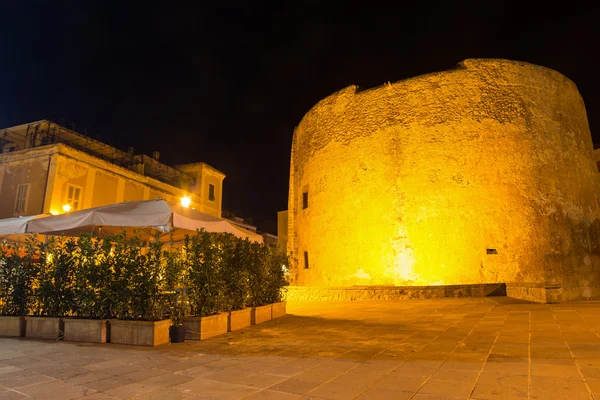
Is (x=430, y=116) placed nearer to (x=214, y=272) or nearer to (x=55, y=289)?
(x=214, y=272)

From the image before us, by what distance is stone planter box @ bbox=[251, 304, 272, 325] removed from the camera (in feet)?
21.7

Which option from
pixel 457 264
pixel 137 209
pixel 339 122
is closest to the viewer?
pixel 137 209

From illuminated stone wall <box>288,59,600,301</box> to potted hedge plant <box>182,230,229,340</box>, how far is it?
27.6 feet

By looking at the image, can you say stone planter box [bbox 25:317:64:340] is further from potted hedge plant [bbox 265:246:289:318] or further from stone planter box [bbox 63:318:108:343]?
potted hedge plant [bbox 265:246:289:318]

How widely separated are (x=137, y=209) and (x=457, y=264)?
999cm

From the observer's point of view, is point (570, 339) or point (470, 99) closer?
point (570, 339)

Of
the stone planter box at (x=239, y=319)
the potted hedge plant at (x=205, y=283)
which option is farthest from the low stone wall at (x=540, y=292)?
the potted hedge plant at (x=205, y=283)

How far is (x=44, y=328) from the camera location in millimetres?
5344

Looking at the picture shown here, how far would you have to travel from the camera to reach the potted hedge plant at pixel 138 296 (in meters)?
4.80

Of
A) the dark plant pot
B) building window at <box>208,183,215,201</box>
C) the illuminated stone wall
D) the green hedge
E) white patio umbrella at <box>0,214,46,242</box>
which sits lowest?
the dark plant pot

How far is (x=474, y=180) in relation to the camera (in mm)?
12531

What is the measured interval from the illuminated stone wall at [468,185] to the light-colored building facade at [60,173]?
9.38 metres

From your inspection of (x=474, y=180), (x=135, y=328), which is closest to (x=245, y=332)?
(x=135, y=328)

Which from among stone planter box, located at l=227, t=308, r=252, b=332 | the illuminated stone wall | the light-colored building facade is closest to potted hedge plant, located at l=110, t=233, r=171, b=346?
stone planter box, located at l=227, t=308, r=252, b=332
